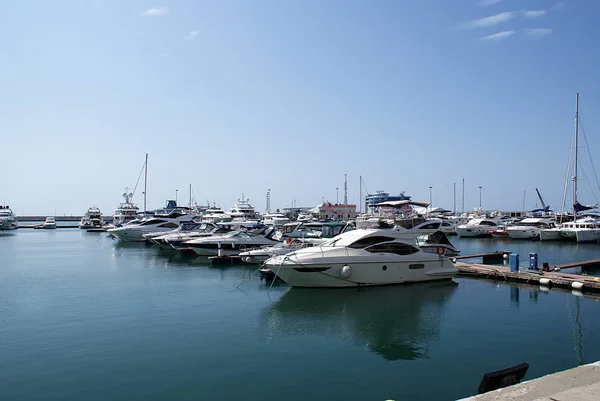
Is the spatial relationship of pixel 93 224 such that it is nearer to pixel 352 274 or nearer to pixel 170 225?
pixel 170 225

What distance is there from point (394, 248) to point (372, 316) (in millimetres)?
6266

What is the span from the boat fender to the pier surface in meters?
13.7

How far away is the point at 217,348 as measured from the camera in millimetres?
14078

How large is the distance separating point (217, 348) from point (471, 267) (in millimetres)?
19358

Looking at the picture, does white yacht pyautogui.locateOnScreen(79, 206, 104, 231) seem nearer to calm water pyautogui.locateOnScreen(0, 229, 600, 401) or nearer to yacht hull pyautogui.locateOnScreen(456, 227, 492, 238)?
yacht hull pyautogui.locateOnScreen(456, 227, 492, 238)

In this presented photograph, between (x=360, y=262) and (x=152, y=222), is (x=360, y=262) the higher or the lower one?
the lower one

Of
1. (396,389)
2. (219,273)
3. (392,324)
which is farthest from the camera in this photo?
(219,273)

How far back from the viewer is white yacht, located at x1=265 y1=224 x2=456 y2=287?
2225 centimetres

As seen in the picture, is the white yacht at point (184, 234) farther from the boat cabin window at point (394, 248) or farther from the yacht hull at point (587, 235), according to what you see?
the yacht hull at point (587, 235)

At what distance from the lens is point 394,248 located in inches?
936

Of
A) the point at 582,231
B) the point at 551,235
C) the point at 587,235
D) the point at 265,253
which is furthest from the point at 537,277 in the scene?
the point at 551,235

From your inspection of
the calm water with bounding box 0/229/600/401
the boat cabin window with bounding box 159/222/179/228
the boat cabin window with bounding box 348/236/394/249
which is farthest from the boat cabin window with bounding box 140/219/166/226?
the boat cabin window with bounding box 348/236/394/249

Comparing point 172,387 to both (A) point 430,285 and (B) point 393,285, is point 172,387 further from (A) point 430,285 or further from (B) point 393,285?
(A) point 430,285

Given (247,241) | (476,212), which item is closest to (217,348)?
(247,241)
